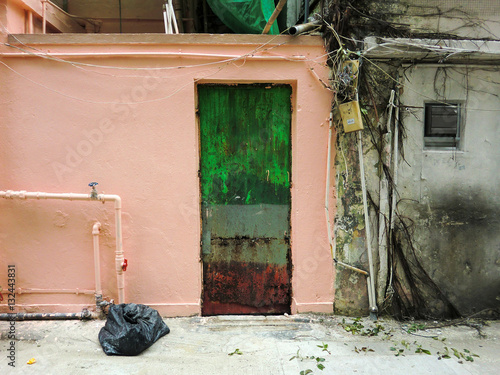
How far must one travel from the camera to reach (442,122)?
14.7 feet

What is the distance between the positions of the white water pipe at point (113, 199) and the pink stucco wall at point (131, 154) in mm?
152

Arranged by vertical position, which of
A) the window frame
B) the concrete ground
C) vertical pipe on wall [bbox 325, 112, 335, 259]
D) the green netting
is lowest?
the concrete ground

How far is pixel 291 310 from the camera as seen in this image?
4.71 m

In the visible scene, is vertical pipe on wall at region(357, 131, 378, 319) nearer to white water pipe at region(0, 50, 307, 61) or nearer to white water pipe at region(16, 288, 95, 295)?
white water pipe at region(0, 50, 307, 61)

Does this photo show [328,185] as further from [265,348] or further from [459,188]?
[265,348]

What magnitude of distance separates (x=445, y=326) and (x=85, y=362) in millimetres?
4038

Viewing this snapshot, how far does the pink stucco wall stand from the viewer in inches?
170

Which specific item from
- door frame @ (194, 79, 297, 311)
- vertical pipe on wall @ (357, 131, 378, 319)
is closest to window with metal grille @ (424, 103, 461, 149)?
vertical pipe on wall @ (357, 131, 378, 319)

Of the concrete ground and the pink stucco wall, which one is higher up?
the pink stucco wall

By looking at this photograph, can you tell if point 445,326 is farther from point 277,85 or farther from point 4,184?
point 4,184

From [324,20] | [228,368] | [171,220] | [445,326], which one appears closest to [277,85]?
[324,20]
